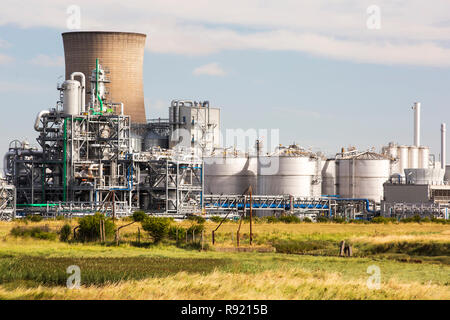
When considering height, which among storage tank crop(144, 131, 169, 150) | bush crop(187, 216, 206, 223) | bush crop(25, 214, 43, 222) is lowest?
bush crop(187, 216, 206, 223)

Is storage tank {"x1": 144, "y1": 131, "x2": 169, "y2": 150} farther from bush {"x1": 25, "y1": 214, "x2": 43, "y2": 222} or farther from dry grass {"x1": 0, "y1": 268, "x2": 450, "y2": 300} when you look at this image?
dry grass {"x1": 0, "y1": 268, "x2": 450, "y2": 300}

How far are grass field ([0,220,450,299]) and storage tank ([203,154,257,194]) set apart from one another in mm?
30504

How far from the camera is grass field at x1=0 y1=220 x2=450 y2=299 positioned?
65.5 feet

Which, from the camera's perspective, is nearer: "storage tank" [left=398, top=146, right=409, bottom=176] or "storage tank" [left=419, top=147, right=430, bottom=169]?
"storage tank" [left=398, top=146, right=409, bottom=176]

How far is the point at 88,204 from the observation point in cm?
5662

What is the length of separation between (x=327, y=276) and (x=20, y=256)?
12.2 m

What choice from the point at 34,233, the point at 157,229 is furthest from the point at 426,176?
the point at 34,233

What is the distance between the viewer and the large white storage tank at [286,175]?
70.6 metres

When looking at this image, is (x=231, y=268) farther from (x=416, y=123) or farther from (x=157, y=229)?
(x=416, y=123)

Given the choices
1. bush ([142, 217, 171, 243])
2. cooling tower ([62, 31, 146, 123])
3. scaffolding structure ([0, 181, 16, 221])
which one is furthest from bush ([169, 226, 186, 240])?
cooling tower ([62, 31, 146, 123])

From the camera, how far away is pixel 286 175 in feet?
232

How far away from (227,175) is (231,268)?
1858 inches
